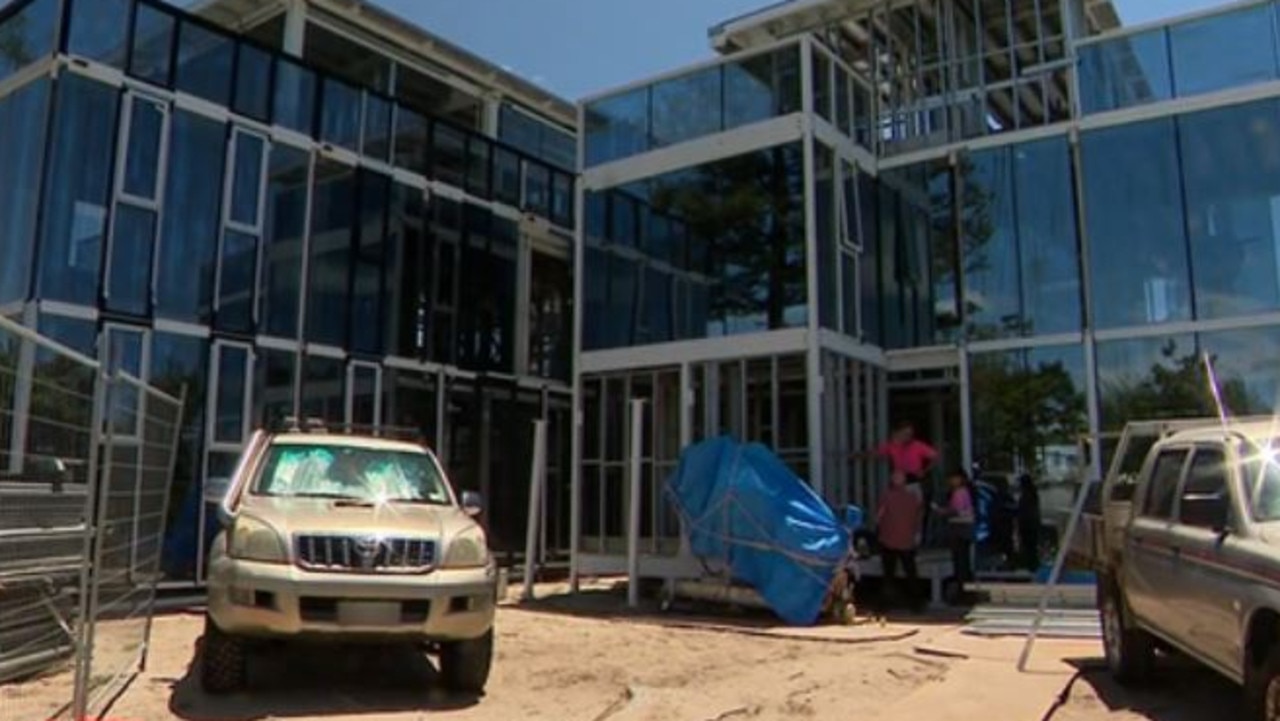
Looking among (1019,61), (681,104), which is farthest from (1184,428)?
(1019,61)

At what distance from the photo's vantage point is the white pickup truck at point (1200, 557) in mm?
5180

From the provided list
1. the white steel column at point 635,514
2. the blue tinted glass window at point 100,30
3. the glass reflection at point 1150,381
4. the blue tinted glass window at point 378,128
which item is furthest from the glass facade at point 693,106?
the blue tinted glass window at point 100,30

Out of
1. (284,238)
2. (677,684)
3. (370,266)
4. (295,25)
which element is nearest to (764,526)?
(677,684)

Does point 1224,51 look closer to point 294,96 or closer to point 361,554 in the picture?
point 294,96

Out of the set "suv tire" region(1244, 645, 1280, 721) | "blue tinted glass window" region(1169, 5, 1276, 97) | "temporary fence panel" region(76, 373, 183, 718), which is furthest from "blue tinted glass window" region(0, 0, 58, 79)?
"blue tinted glass window" region(1169, 5, 1276, 97)

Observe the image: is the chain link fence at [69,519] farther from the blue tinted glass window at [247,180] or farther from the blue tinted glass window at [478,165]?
the blue tinted glass window at [478,165]

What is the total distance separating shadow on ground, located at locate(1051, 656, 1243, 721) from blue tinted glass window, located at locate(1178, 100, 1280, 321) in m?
6.72

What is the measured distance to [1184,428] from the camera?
7.89m

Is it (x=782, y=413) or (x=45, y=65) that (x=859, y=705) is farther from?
(x=45, y=65)

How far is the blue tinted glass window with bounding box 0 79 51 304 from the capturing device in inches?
436

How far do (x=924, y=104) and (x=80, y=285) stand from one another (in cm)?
1233

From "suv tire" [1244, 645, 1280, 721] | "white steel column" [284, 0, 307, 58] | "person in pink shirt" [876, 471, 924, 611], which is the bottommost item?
"suv tire" [1244, 645, 1280, 721]

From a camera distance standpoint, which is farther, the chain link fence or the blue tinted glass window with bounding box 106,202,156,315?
the blue tinted glass window with bounding box 106,202,156,315

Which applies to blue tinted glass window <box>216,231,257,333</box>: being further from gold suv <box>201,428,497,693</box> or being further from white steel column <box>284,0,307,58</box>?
gold suv <box>201,428,497,693</box>
